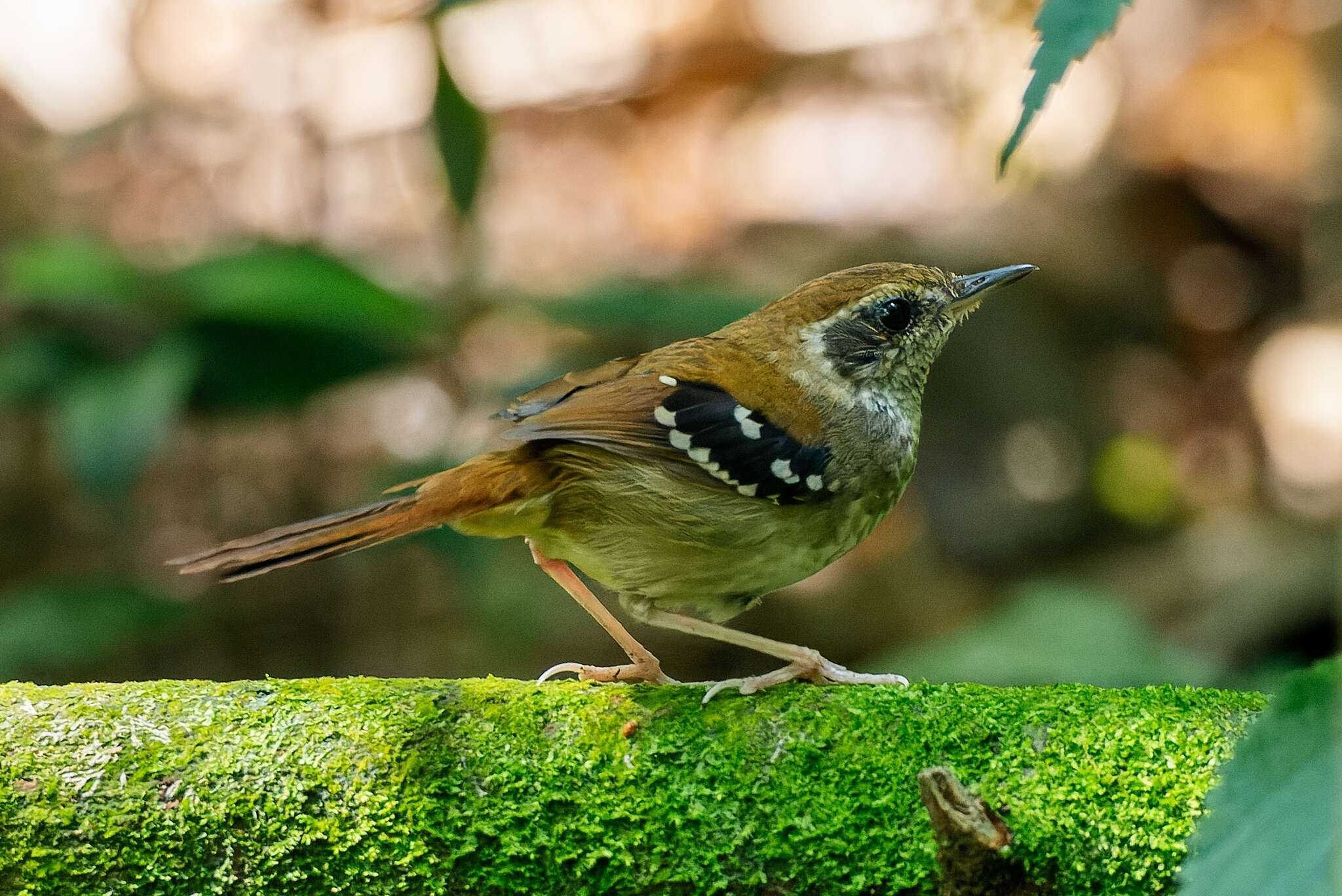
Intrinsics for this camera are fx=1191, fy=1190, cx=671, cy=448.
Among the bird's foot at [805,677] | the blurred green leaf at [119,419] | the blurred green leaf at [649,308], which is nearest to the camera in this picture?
the bird's foot at [805,677]

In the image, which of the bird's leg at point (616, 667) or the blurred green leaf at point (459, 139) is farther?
the blurred green leaf at point (459, 139)

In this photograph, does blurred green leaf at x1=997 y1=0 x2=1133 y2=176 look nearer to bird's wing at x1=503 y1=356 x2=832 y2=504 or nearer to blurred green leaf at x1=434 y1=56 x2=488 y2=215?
bird's wing at x1=503 y1=356 x2=832 y2=504

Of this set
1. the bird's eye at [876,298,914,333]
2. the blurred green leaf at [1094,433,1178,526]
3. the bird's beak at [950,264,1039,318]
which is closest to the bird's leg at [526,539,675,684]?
the bird's eye at [876,298,914,333]

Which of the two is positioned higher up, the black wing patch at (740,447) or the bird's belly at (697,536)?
the black wing patch at (740,447)

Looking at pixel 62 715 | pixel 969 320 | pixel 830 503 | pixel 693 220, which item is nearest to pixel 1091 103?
pixel 969 320

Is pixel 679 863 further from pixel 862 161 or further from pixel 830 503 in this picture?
pixel 862 161

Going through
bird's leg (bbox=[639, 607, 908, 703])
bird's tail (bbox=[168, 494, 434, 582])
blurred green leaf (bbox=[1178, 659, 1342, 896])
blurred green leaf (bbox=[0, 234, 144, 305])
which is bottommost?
blurred green leaf (bbox=[0, 234, 144, 305])

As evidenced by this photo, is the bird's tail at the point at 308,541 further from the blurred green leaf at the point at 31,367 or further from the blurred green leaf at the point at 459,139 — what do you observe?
the blurred green leaf at the point at 31,367

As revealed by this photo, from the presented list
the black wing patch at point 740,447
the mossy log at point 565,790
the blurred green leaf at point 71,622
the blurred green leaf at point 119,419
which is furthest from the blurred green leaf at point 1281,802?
the blurred green leaf at point 71,622

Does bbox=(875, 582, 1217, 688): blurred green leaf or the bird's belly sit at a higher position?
the bird's belly
